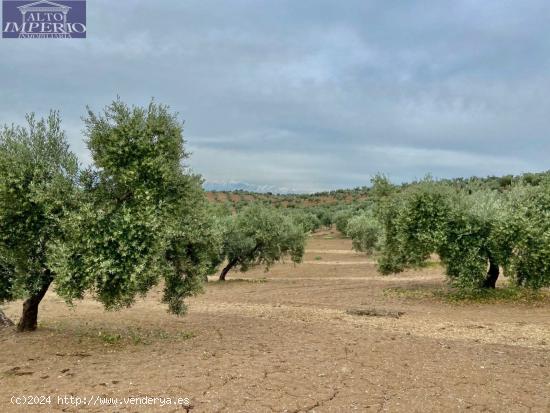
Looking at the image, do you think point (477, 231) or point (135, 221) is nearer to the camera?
point (135, 221)

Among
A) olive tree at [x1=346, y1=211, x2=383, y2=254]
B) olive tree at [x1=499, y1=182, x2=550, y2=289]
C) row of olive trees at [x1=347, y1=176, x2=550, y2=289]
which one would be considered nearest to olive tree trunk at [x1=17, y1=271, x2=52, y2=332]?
row of olive trees at [x1=347, y1=176, x2=550, y2=289]

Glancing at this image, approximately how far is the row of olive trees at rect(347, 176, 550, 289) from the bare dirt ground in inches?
67.7

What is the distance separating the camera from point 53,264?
464 inches

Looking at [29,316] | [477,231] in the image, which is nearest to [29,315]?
[29,316]

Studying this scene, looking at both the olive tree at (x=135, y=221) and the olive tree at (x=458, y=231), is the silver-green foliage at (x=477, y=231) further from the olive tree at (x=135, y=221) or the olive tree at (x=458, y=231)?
the olive tree at (x=135, y=221)

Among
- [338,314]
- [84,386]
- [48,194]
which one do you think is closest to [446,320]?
[338,314]

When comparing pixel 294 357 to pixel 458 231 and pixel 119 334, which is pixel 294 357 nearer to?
pixel 119 334

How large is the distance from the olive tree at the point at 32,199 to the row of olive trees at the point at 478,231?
1542cm

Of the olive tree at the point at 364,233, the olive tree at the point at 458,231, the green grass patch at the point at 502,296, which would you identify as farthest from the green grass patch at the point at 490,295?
the olive tree at the point at 364,233

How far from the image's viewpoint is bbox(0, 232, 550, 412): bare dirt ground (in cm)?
900

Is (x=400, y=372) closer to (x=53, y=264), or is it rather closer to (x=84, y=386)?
(x=84, y=386)

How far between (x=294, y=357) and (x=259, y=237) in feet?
68.8

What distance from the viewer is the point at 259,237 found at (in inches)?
1287

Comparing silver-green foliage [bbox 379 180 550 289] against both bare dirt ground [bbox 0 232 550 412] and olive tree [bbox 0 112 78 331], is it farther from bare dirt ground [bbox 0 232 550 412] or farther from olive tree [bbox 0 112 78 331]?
olive tree [bbox 0 112 78 331]
